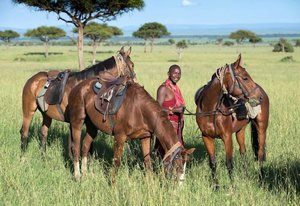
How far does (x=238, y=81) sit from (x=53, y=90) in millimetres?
3652

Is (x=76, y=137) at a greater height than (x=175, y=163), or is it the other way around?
(x=175, y=163)

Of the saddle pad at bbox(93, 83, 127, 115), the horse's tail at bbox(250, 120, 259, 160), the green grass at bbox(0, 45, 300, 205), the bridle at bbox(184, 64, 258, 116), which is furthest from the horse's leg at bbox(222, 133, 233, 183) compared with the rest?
the saddle pad at bbox(93, 83, 127, 115)

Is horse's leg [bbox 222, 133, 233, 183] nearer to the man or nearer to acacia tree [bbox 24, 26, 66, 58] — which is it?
the man

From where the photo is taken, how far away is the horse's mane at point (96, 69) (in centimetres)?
724

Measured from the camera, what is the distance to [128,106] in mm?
6070

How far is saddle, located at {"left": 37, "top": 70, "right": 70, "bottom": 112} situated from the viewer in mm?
7773

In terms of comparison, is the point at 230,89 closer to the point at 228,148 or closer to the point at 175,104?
the point at 228,148

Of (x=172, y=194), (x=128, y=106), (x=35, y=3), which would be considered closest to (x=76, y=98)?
(x=128, y=106)

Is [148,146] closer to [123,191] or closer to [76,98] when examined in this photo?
[123,191]

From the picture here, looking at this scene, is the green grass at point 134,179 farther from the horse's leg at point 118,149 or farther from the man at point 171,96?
the man at point 171,96

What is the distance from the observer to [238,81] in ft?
19.6

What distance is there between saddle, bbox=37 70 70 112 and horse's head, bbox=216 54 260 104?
10.3ft

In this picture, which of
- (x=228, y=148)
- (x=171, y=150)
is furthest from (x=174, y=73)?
(x=171, y=150)

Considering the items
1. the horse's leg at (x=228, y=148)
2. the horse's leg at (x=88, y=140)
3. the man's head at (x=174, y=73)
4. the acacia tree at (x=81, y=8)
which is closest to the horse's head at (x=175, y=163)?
the horse's leg at (x=228, y=148)
